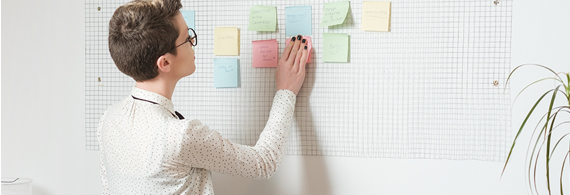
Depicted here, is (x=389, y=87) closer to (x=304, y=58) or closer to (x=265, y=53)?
(x=304, y=58)

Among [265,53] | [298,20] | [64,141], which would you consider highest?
[298,20]

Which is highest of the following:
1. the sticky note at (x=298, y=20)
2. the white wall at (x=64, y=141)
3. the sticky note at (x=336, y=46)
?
the sticky note at (x=298, y=20)

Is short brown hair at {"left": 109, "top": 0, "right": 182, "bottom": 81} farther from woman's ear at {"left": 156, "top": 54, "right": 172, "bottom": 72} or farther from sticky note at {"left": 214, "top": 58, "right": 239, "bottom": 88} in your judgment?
sticky note at {"left": 214, "top": 58, "right": 239, "bottom": 88}

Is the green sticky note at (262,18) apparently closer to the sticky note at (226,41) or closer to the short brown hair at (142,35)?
the sticky note at (226,41)

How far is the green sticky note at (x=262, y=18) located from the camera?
1277 mm

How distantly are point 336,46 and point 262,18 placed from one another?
25cm

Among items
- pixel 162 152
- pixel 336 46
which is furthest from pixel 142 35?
pixel 336 46

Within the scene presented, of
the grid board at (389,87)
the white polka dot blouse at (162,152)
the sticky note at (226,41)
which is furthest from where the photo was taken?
the sticky note at (226,41)

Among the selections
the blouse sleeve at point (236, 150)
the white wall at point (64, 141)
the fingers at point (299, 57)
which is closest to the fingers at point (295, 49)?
the fingers at point (299, 57)

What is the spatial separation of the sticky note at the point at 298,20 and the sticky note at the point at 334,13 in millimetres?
44

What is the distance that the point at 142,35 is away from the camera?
0.91 metres

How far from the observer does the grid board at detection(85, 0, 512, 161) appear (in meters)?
1.19

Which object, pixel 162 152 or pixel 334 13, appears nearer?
pixel 162 152

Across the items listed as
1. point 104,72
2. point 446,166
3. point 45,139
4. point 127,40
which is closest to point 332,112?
point 446,166
